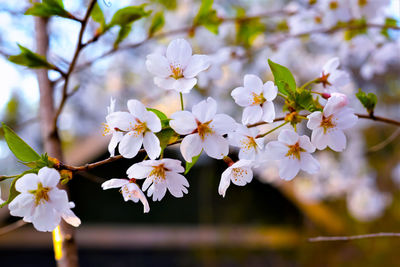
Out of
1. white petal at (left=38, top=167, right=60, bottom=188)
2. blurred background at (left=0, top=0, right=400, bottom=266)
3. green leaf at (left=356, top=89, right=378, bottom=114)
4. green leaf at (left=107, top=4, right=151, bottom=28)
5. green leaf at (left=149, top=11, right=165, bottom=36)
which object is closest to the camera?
white petal at (left=38, top=167, right=60, bottom=188)

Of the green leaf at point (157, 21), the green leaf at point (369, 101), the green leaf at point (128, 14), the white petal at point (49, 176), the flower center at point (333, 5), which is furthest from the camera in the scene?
the flower center at point (333, 5)

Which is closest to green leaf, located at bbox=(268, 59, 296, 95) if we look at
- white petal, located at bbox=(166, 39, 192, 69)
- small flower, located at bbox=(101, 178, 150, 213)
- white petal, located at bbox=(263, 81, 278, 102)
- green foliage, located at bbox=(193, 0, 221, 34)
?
white petal, located at bbox=(263, 81, 278, 102)

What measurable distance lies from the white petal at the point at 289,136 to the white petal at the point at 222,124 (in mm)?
71

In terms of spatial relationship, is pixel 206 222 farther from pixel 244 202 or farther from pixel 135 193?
pixel 135 193

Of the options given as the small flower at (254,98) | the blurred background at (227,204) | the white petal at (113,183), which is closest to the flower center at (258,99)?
the small flower at (254,98)

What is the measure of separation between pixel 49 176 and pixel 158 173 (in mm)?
136

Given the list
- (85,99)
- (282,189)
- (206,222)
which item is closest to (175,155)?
(206,222)

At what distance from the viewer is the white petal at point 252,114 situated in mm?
527

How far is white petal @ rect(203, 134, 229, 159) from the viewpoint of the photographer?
48cm

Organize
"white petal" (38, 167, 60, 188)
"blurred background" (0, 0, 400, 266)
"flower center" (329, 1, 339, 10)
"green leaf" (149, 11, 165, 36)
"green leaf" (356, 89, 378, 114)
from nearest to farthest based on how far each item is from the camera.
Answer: "white petal" (38, 167, 60, 188)
"green leaf" (356, 89, 378, 114)
"green leaf" (149, 11, 165, 36)
"flower center" (329, 1, 339, 10)
"blurred background" (0, 0, 400, 266)

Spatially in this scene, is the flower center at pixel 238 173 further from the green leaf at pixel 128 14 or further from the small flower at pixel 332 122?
the green leaf at pixel 128 14

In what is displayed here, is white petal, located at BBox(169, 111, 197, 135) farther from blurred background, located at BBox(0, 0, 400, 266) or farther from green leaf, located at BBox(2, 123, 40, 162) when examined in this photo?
blurred background, located at BBox(0, 0, 400, 266)

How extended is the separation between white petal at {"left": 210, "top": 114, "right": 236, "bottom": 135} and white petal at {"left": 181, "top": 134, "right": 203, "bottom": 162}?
26 mm

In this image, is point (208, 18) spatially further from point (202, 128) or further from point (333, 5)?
point (202, 128)
